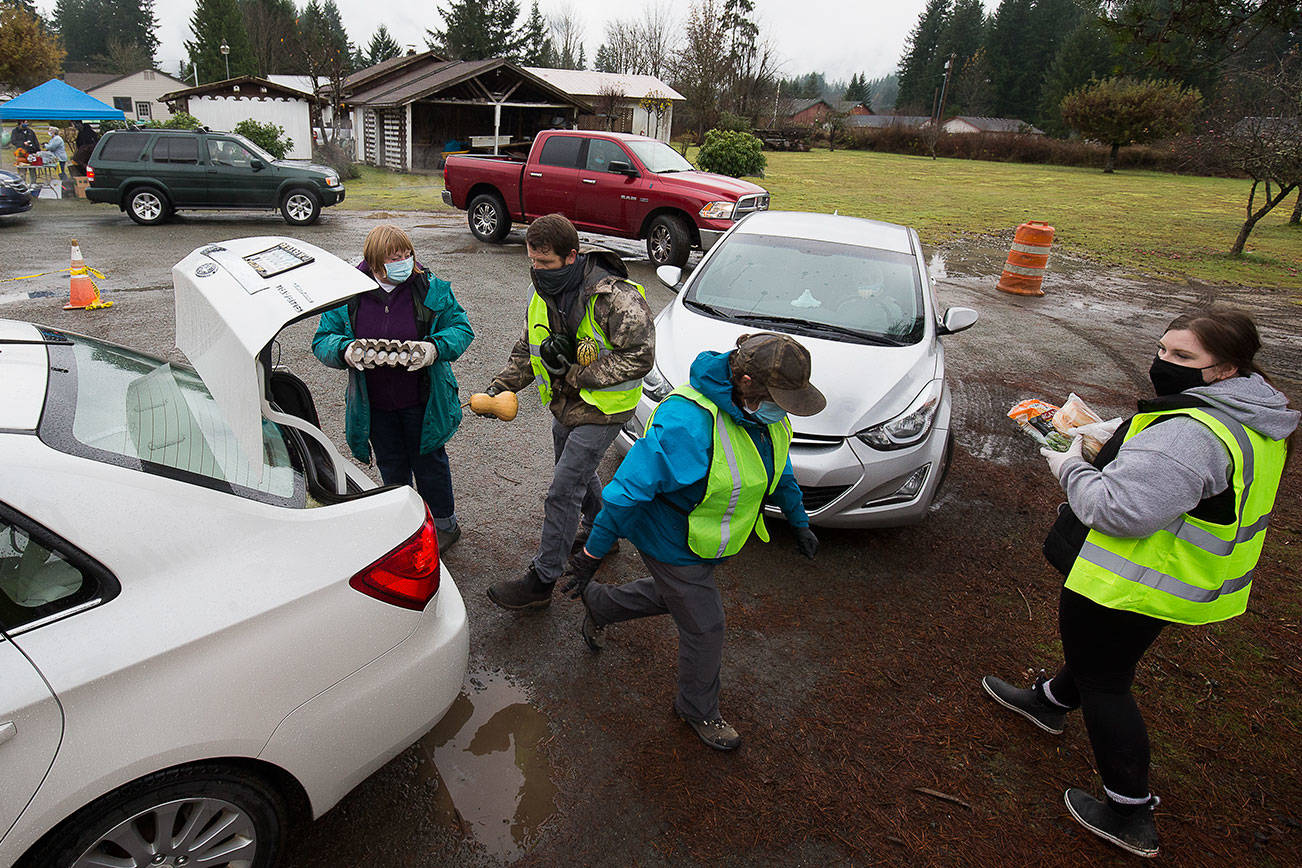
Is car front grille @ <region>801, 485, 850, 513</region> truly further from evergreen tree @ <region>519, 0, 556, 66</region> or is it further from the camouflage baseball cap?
evergreen tree @ <region>519, 0, 556, 66</region>

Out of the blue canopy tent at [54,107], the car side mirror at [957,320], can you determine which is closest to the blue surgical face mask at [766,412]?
the car side mirror at [957,320]

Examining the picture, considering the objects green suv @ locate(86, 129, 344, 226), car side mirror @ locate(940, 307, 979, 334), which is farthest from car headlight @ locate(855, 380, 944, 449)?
green suv @ locate(86, 129, 344, 226)

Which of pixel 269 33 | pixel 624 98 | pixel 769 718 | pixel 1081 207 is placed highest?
pixel 269 33

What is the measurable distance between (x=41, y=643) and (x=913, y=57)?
91.8 meters

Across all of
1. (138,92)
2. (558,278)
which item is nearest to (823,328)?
(558,278)

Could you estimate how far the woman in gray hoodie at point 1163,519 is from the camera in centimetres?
212

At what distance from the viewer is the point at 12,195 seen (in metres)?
12.4

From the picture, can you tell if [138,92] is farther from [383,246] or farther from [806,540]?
[806,540]

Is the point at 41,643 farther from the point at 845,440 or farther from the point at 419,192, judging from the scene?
the point at 419,192

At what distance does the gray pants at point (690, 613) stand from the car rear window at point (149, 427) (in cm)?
128

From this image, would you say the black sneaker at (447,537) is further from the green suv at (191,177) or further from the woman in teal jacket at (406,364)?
the green suv at (191,177)

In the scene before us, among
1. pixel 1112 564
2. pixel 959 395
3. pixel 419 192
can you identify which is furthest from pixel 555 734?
pixel 419 192

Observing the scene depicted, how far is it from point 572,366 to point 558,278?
0.39 m

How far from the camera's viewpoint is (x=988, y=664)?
136 inches
